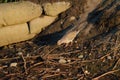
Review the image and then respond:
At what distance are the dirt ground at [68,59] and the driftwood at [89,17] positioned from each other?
8 centimetres

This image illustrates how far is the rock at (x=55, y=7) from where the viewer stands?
505 cm

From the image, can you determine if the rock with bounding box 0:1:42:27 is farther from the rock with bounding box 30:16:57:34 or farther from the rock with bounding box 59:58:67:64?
the rock with bounding box 59:58:67:64

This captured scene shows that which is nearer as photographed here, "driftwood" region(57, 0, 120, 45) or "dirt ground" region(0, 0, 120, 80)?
"dirt ground" region(0, 0, 120, 80)

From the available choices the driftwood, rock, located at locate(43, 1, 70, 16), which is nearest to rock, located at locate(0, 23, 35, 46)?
rock, located at locate(43, 1, 70, 16)

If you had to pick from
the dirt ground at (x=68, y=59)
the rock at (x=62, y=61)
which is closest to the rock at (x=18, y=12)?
the dirt ground at (x=68, y=59)

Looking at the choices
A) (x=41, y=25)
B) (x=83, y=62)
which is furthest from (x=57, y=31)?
(x=83, y=62)

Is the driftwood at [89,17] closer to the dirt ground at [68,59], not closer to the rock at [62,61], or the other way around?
the dirt ground at [68,59]

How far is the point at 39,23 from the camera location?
5039 millimetres

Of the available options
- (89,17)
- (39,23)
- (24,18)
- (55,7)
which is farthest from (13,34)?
(89,17)

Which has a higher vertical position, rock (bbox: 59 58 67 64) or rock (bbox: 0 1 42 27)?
rock (bbox: 0 1 42 27)

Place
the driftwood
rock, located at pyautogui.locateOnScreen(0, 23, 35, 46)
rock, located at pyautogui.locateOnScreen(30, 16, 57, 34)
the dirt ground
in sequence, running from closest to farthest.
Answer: the dirt ground → the driftwood → rock, located at pyautogui.locateOnScreen(0, 23, 35, 46) → rock, located at pyautogui.locateOnScreen(30, 16, 57, 34)

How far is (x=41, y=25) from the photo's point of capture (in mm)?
5070

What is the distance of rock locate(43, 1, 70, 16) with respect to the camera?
5047mm

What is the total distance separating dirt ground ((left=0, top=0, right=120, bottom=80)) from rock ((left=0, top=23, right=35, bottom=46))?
6.1 inches
